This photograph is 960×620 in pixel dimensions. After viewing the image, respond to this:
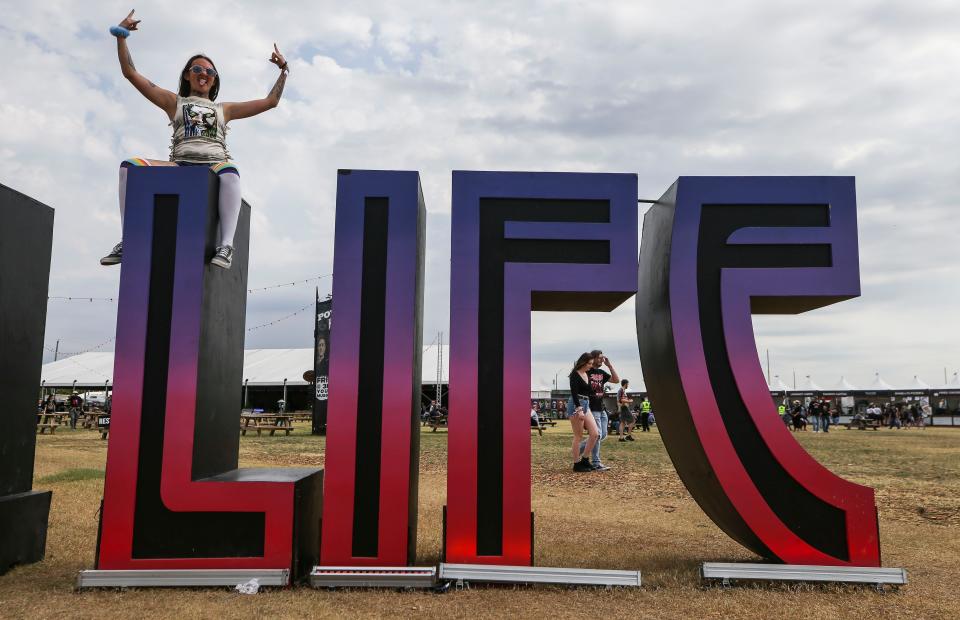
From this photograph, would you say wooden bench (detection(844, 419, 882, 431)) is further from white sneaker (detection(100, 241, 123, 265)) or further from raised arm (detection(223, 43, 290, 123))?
white sneaker (detection(100, 241, 123, 265))

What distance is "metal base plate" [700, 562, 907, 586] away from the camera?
383cm

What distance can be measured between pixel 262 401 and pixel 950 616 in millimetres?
42042

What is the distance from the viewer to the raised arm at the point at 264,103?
4.63 meters

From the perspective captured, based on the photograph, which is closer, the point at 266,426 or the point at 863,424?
the point at 266,426

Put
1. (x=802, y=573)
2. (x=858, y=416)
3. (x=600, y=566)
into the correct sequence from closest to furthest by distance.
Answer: (x=802, y=573) < (x=600, y=566) < (x=858, y=416)

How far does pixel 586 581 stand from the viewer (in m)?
3.79

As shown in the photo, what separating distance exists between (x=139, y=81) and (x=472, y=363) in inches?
114

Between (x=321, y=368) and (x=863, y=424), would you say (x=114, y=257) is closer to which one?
(x=321, y=368)

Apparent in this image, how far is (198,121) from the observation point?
4.45 m

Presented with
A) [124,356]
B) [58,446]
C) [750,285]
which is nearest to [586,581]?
[750,285]

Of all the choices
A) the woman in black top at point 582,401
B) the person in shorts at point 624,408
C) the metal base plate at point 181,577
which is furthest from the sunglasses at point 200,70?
the person in shorts at point 624,408

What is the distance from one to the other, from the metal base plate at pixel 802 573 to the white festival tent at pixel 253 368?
26205 mm

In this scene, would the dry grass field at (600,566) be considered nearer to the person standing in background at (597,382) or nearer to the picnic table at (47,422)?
the person standing in background at (597,382)

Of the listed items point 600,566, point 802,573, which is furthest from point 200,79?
point 802,573
